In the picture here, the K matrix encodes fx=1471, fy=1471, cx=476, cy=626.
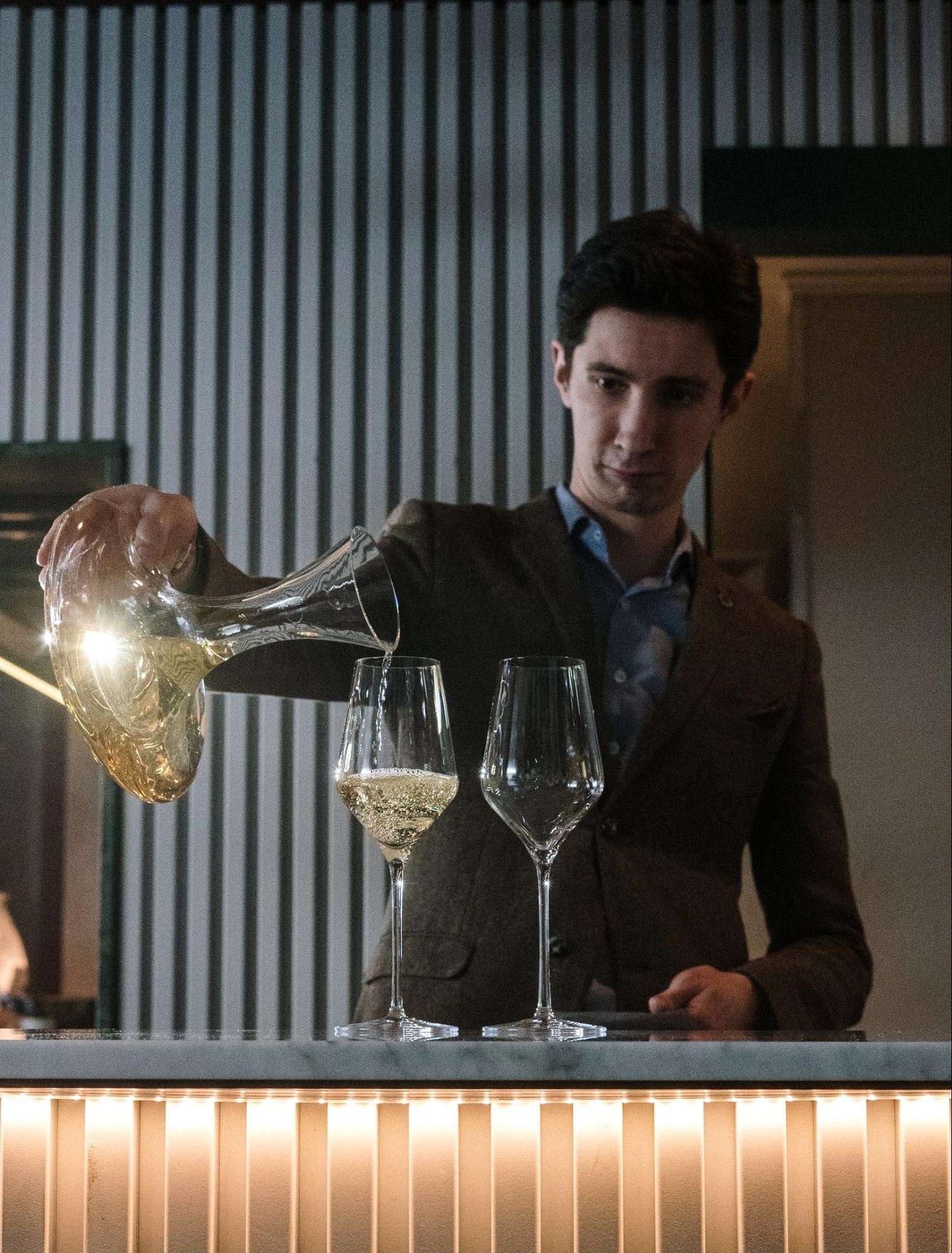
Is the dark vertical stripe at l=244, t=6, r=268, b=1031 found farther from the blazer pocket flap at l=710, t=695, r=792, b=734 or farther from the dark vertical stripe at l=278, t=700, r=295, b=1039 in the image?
the blazer pocket flap at l=710, t=695, r=792, b=734

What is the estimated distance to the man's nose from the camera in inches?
73.8

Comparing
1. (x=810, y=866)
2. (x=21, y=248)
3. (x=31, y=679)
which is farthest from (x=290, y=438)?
(x=31, y=679)

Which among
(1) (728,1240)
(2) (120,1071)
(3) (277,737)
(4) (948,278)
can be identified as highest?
(4) (948,278)

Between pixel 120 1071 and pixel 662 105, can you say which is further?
pixel 662 105

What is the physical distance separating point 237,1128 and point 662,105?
8.62 ft

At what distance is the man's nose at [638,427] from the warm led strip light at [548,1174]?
1041mm

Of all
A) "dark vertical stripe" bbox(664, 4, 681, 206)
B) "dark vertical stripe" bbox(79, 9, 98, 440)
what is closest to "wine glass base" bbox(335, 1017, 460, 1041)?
"dark vertical stripe" bbox(79, 9, 98, 440)

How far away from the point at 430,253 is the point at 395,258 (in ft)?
0.24

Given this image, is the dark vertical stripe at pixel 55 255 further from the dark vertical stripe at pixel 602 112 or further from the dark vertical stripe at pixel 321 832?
the dark vertical stripe at pixel 602 112

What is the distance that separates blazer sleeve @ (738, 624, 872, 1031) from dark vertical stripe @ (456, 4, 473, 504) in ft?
3.82

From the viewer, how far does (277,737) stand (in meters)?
3.04

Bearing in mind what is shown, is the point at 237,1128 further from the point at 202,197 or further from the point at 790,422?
the point at 202,197

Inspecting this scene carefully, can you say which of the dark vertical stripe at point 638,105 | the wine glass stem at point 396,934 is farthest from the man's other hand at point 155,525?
the dark vertical stripe at point 638,105

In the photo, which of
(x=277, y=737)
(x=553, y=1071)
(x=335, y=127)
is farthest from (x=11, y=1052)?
(x=335, y=127)
